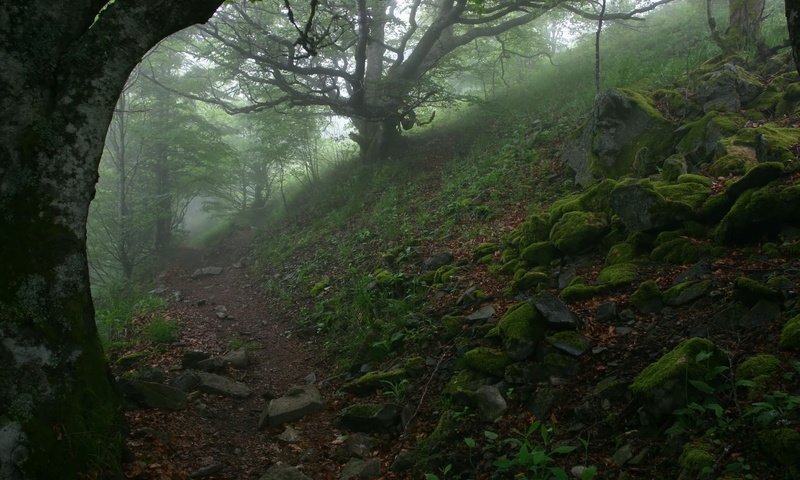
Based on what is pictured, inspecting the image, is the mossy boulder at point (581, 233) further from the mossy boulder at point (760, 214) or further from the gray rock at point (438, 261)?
the gray rock at point (438, 261)

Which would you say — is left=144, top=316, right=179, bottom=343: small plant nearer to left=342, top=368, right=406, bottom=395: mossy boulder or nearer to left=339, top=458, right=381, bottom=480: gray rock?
left=342, top=368, right=406, bottom=395: mossy boulder

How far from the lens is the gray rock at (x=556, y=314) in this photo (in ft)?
15.5

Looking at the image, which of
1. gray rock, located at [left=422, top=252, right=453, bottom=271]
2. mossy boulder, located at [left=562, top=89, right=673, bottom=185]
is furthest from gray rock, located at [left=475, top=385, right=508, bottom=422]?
mossy boulder, located at [left=562, top=89, right=673, bottom=185]

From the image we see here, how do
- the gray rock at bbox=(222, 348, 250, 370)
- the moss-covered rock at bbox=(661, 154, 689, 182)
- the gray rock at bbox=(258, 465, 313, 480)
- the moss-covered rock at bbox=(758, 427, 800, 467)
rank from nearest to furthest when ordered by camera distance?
the moss-covered rock at bbox=(758, 427, 800, 467), the gray rock at bbox=(258, 465, 313, 480), the moss-covered rock at bbox=(661, 154, 689, 182), the gray rock at bbox=(222, 348, 250, 370)

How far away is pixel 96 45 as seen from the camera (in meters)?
3.72

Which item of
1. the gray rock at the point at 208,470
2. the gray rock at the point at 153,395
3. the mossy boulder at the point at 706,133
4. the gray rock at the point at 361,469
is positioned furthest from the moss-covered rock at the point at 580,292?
the gray rock at the point at 153,395

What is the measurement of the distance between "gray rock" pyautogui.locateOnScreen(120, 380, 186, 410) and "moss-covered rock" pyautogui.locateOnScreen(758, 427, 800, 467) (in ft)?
16.7

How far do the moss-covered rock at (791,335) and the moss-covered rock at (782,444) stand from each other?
2.86 feet

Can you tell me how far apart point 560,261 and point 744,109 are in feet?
15.1

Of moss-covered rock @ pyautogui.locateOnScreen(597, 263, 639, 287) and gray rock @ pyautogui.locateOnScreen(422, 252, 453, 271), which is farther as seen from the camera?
gray rock @ pyautogui.locateOnScreen(422, 252, 453, 271)

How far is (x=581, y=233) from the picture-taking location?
6410mm

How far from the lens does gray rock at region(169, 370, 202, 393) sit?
588cm

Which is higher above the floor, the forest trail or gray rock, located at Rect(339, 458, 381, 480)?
the forest trail

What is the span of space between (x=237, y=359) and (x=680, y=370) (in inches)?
226
